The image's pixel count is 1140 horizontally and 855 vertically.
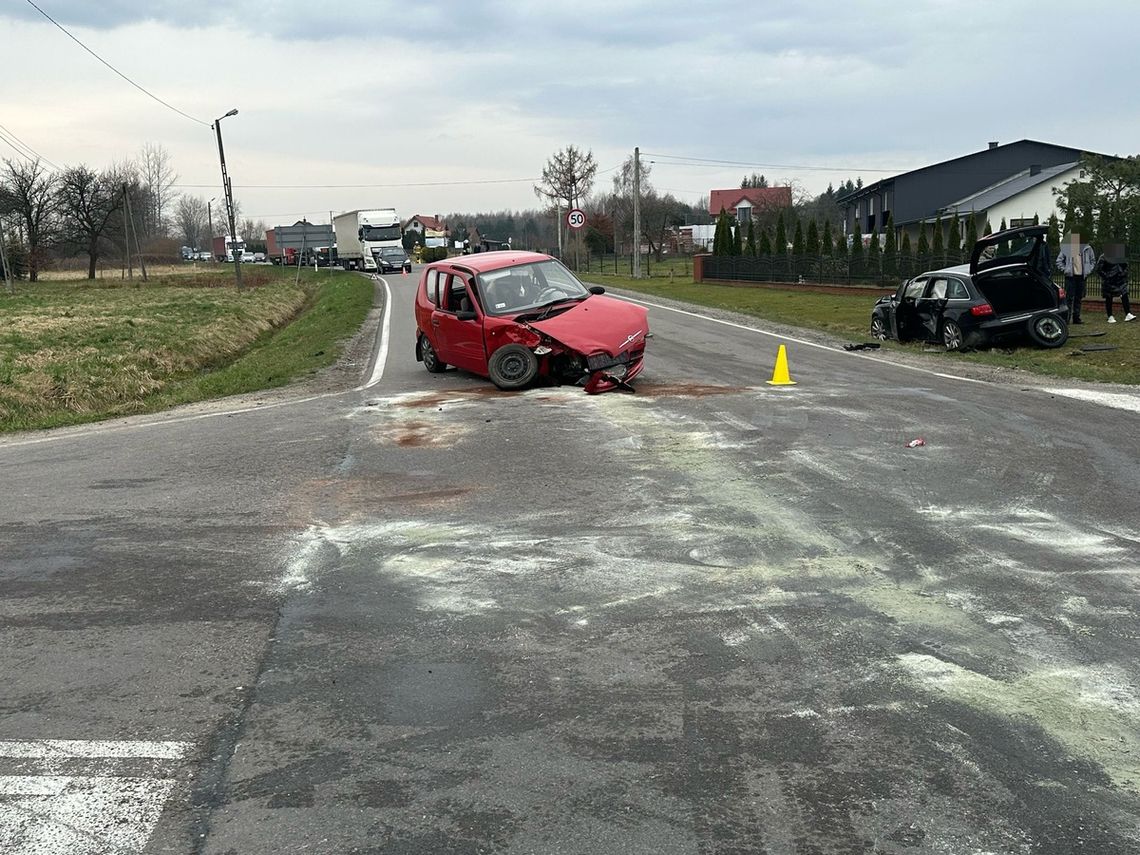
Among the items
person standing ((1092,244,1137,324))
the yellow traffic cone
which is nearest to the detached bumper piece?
the yellow traffic cone

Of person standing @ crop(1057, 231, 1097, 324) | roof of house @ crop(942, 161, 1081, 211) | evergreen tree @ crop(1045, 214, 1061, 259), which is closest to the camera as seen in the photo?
person standing @ crop(1057, 231, 1097, 324)

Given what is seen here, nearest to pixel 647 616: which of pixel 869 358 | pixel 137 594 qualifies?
pixel 137 594

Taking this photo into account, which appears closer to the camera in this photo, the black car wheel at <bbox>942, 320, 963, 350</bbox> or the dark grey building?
the black car wheel at <bbox>942, 320, 963, 350</bbox>

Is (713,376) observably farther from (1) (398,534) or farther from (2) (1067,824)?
(2) (1067,824)

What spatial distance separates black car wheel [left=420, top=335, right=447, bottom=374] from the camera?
15344 mm

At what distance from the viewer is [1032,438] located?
9.65 m

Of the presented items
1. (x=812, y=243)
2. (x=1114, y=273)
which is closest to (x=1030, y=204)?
(x=812, y=243)

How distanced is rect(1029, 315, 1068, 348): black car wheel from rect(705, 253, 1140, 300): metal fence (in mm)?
9903

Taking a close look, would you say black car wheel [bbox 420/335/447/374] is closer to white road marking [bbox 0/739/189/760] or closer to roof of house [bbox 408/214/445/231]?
white road marking [bbox 0/739/189/760]

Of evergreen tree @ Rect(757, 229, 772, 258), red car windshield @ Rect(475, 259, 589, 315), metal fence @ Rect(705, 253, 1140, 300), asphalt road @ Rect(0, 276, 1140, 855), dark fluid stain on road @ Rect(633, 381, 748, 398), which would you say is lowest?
asphalt road @ Rect(0, 276, 1140, 855)

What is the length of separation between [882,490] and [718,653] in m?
3.46

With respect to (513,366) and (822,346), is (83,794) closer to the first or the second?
(513,366)

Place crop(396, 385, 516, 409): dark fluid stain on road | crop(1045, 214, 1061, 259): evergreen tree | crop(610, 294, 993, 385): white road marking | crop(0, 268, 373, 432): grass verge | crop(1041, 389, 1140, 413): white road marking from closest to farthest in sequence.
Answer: crop(1041, 389, 1140, 413): white road marking
crop(396, 385, 516, 409): dark fluid stain on road
crop(610, 294, 993, 385): white road marking
crop(0, 268, 373, 432): grass verge
crop(1045, 214, 1061, 259): evergreen tree

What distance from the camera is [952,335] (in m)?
17.5
